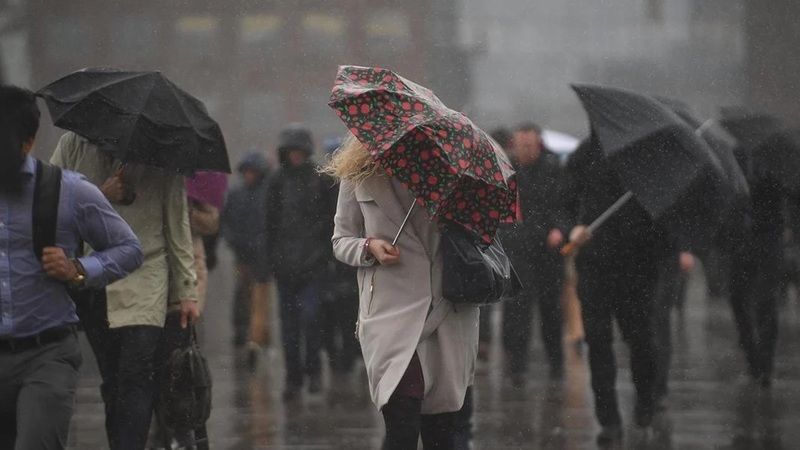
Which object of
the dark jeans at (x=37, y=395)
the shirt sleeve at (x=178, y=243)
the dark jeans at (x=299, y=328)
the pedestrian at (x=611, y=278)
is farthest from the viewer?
the dark jeans at (x=299, y=328)

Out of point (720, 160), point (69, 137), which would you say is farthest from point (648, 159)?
point (69, 137)

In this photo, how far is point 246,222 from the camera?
9.42m

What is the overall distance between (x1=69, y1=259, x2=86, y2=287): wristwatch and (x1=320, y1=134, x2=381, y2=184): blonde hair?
109 centimetres

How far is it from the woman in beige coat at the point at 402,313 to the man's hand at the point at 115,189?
1.52 m

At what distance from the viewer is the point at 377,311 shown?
5766 millimetres

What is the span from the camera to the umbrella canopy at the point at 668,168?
25.5 ft

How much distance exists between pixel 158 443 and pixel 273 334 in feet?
3.78

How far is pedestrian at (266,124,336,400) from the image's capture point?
928cm

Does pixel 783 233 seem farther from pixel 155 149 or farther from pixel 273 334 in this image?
pixel 155 149

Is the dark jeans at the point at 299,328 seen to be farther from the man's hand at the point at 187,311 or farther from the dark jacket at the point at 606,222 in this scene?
the man's hand at the point at 187,311

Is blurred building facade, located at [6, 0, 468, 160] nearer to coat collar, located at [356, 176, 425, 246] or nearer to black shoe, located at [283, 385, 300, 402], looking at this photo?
black shoe, located at [283, 385, 300, 402]

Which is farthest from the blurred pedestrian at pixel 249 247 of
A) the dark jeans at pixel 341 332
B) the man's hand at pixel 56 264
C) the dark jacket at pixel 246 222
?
the man's hand at pixel 56 264

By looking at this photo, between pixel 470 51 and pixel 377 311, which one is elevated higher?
pixel 470 51

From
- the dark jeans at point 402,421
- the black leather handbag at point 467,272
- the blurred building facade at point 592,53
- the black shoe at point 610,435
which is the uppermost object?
the blurred building facade at point 592,53
